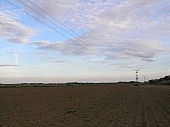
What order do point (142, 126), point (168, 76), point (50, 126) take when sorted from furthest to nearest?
point (168, 76)
point (50, 126)
point (142, 126)

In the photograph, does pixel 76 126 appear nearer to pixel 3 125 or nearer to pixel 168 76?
pixel 3 125

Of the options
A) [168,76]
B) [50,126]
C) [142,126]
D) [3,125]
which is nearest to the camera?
[142,126]

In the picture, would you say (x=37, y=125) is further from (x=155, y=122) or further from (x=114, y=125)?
(x=155, y=122)

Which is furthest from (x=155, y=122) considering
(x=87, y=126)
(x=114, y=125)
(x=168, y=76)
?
(x=168, y=76)

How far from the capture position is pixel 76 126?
14383 mm

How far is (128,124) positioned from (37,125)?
546 centimetres

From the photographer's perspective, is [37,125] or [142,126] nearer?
[142,126]

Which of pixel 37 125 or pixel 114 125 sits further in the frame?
pixel 37 125

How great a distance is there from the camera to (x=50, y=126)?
1477 cm

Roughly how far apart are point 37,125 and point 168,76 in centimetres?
18480

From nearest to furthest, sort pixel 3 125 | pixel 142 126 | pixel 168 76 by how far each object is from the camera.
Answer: pixel 142 126, pixel 3 125, pixel 168 76

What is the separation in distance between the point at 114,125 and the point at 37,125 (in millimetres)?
4694

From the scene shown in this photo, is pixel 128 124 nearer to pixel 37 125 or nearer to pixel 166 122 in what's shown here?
pixel 166 122

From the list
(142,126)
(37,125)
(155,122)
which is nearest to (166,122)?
(155,122)
